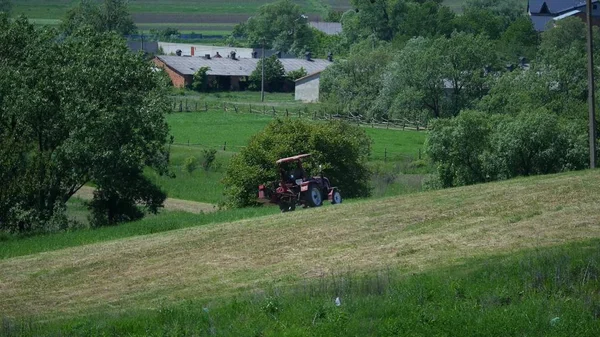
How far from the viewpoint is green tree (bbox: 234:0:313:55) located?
14788 centimetres

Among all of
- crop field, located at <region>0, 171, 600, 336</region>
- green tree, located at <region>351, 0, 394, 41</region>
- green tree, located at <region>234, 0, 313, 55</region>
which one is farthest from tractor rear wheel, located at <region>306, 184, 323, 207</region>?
Result: green tree, located at <region>234, 0, 313, 55</region>

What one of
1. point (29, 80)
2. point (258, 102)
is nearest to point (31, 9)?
point (258, 102)

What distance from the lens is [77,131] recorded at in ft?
124

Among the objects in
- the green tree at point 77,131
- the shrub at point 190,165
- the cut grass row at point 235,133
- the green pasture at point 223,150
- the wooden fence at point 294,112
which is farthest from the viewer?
the wooden fence at point 294,112

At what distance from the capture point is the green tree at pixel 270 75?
107 m

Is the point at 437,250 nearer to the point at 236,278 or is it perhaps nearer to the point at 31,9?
the point at 236,278

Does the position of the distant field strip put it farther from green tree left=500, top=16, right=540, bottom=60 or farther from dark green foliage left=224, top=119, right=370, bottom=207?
green tree left=500, top=16, right=540, bottom=60

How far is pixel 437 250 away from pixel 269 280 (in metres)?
3.48

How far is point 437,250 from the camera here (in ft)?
69.3

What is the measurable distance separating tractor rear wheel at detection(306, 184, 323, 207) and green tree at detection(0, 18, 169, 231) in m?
7.81

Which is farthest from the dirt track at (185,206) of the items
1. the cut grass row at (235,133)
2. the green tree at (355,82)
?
the green tree at (355,82)

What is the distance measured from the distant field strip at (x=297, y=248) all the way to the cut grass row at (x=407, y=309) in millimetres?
1563

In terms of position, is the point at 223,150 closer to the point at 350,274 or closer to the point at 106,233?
the point at 106,233

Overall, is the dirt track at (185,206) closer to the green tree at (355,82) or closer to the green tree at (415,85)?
the green tree at (415,85)
